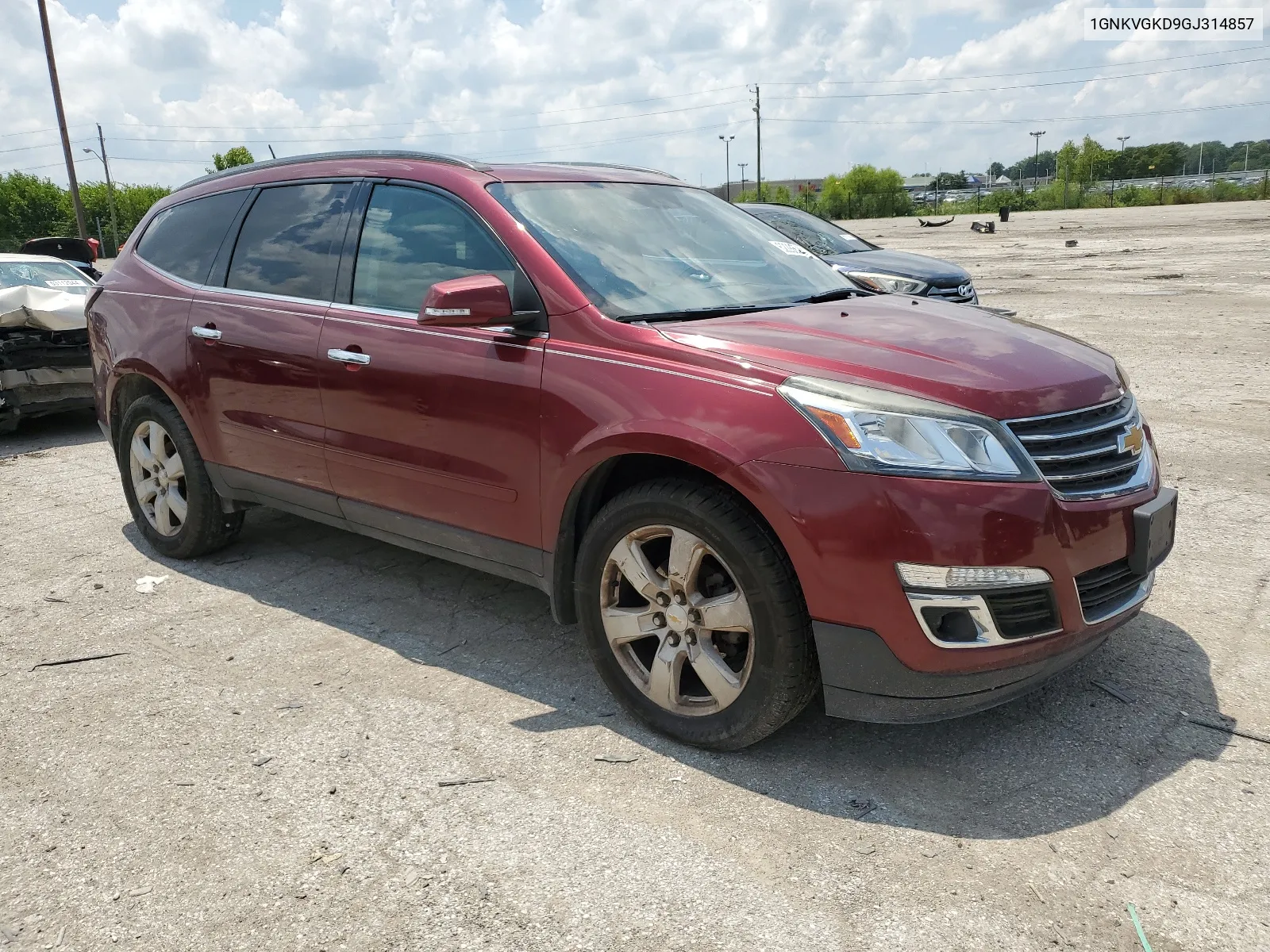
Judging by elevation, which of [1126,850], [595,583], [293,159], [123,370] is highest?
[293,159]

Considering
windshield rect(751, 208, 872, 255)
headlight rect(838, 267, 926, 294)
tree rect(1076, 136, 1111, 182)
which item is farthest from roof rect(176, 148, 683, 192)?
tree rect(1076, 136, 1111, 182)

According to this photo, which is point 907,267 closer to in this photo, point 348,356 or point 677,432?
point 348,356

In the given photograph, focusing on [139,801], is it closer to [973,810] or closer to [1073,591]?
[973,810]

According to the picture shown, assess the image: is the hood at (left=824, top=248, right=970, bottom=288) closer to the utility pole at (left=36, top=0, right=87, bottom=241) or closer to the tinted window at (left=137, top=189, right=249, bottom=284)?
the tinted window at (left=137, top=189, right=249, bottom=284)

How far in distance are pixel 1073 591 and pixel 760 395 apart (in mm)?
1008

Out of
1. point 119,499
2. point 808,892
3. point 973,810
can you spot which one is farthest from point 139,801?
point 119,499

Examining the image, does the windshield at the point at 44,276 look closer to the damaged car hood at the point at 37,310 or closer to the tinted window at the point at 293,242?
the damaged car hood at the point at 37,310

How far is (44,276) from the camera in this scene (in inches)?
369

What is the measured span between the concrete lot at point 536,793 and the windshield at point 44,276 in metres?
5.21

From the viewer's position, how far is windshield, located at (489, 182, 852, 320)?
11.6 ft

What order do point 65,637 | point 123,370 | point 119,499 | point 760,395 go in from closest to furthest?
point 760,395 → point 65,637 → point 123,370 → point 119,499

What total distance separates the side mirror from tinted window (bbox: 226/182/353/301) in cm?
99

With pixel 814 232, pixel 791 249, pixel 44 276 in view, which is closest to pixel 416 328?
pixel 791 249

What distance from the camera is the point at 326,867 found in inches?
107
